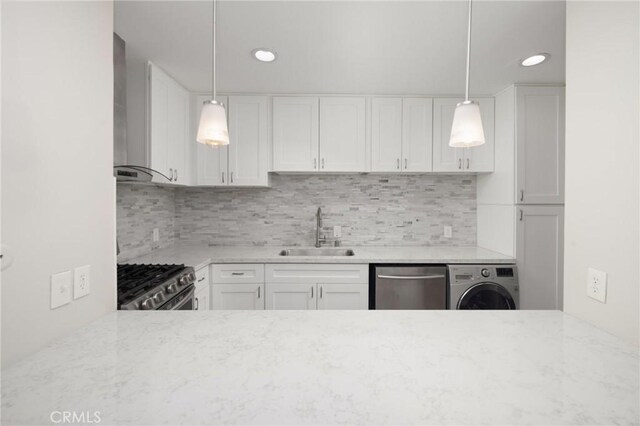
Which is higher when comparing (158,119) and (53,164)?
(158,119)

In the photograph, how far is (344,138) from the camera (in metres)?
2.89

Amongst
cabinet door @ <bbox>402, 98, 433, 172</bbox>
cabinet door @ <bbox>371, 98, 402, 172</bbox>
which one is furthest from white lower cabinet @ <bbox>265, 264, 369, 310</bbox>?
cabinet door @ <bbox>402, 98, 433, 172</bbox>

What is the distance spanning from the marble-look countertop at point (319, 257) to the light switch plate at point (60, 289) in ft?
4.18

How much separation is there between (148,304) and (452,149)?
2.78 metres

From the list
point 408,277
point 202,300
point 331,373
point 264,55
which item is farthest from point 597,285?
point 202,300

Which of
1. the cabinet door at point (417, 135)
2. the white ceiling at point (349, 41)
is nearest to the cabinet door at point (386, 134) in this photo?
the cabinet door at point (417, 135)

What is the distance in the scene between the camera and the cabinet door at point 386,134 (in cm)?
289

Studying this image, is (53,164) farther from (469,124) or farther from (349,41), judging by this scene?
(349,41)

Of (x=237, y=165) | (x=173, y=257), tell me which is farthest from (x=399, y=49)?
(x=173, y=257)

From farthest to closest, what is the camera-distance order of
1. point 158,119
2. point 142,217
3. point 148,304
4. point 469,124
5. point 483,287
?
1. point 142,217
2. point 483,287
3. point 158,119
4. point 148,304
5. point 469,124

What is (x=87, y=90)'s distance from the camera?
1.11 m

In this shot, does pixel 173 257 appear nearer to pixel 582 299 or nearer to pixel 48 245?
pixel 48 245

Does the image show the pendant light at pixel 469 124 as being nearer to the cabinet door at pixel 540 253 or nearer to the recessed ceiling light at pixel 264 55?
the recessed ceiling light at pixel 264 55

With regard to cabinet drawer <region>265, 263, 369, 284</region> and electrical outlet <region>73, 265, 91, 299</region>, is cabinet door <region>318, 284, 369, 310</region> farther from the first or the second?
electrical outlet <region>73, 265, 91, 299</region>
